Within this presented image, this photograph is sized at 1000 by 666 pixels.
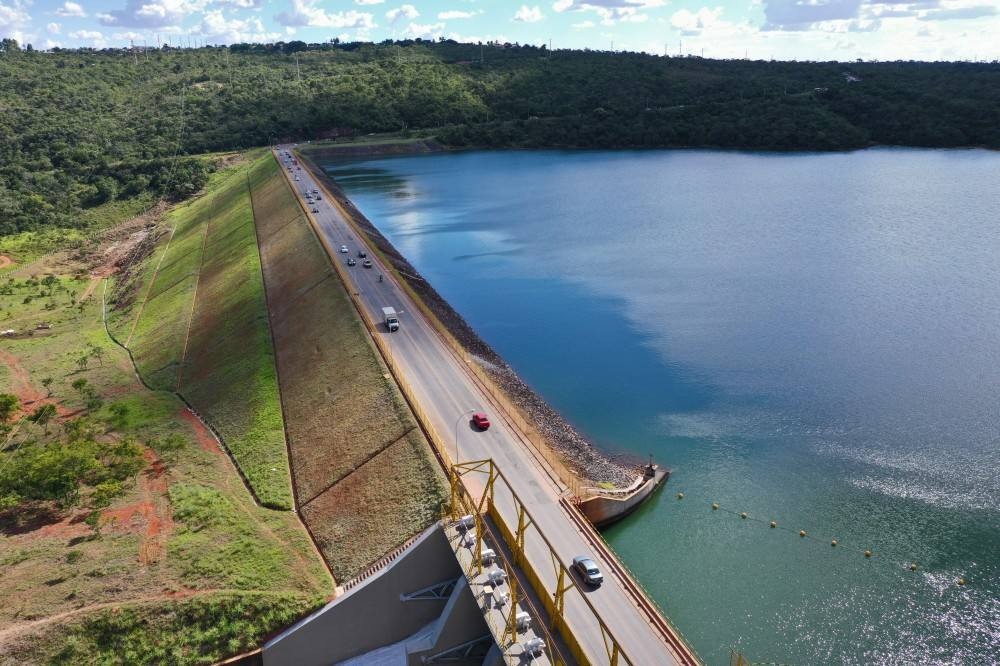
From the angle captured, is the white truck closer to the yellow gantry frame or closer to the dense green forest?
the yellow gantry frame

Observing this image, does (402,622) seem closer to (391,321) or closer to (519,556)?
(519,556)

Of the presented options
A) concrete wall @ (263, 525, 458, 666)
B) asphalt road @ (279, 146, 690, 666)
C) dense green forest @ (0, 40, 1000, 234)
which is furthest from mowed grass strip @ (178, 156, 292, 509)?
dense green forest @ (0, 40, 1000, 234)

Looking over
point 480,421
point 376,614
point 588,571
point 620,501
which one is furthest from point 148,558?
point 620,501

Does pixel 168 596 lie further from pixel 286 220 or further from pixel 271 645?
pixel 286 220

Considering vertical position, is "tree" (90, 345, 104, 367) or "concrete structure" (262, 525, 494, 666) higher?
"tree" (90, 345, 104, 367)

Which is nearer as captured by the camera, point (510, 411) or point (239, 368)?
point (510, 411)

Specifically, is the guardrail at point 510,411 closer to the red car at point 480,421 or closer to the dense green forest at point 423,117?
the red car at point 480,421
